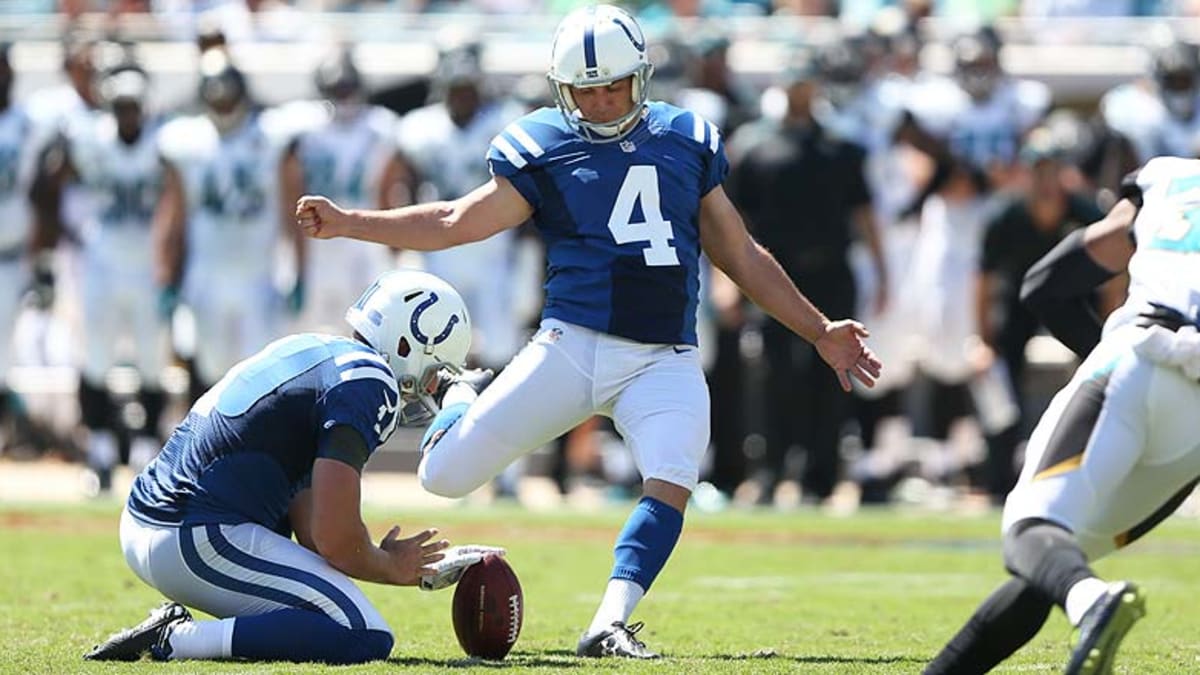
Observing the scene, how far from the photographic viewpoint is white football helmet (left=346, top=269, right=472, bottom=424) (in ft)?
20.2

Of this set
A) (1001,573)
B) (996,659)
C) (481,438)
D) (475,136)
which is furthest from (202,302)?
(996,659)

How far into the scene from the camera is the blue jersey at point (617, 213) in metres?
6.67

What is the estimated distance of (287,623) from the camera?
233 inches

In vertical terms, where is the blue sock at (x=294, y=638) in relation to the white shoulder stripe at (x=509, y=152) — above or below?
below

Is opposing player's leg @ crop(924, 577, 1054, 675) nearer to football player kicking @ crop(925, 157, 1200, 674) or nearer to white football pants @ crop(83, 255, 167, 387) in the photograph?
football player kicking @ crop(925, 157, 1200, 674)

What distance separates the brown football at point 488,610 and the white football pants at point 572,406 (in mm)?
456

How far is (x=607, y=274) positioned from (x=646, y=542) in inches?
31.2

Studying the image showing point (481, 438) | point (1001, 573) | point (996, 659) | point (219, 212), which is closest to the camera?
point (996, 659)

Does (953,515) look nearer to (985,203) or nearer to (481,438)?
(985,203)

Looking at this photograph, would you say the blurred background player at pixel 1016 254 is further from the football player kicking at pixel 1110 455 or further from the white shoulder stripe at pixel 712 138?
the football player kicking at pixel 1110 455

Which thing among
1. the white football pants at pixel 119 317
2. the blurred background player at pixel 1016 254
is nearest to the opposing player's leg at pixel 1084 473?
the blurred background player at pixel 1016 254

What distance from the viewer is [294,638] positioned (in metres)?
5.93

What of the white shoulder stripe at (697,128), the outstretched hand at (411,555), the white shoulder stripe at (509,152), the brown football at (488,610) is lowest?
the brown football at (488,610)

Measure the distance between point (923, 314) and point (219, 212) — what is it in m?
4.08
